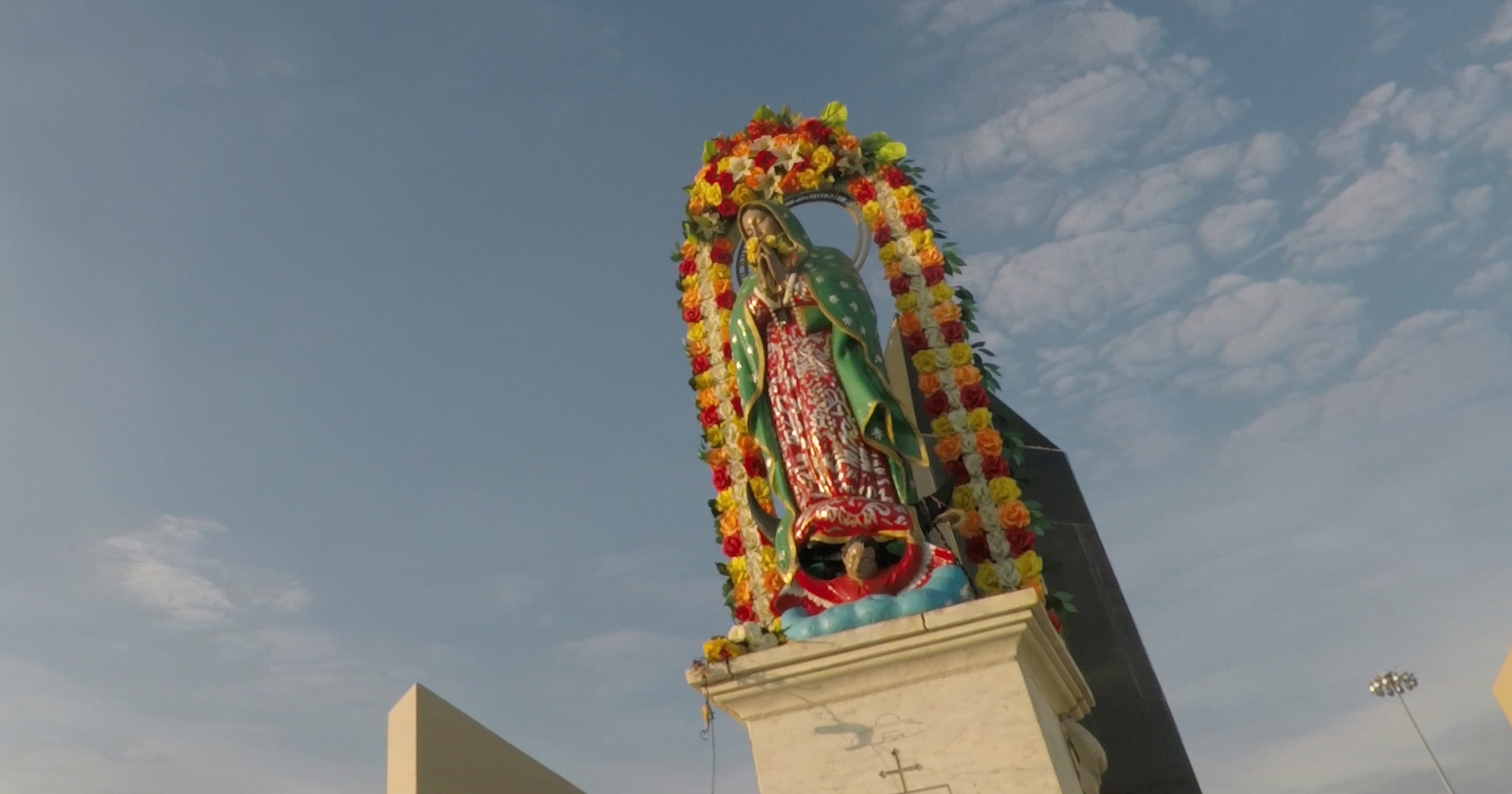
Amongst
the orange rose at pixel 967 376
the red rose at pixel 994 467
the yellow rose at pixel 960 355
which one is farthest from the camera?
the yellow rose at pixel 960 355

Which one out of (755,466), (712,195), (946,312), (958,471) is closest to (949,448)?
(958,471)

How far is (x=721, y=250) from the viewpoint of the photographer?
8344 mm

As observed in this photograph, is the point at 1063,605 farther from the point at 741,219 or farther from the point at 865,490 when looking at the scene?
the point at 741,219

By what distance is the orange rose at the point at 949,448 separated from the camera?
6.71 m

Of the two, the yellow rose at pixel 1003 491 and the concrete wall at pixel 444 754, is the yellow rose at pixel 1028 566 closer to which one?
A: the yellow rose at pixel 1003 491

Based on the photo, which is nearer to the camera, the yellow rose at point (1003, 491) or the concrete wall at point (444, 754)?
the yellow rose at point (1003, 491)

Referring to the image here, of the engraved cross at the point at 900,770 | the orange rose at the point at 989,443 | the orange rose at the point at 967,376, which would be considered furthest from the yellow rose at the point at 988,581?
the engraved cross at the point at 900,770

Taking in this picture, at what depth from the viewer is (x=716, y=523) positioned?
23.7 feet

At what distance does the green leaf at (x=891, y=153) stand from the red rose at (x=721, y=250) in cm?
→ 135

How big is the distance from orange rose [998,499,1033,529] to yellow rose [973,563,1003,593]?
29cm

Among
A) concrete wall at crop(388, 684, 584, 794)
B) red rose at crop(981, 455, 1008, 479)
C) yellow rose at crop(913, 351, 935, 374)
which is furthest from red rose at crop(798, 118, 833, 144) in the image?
concrete wall at crop(388, 684, 584, 794)

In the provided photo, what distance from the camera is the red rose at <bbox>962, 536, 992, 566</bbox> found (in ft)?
20.8

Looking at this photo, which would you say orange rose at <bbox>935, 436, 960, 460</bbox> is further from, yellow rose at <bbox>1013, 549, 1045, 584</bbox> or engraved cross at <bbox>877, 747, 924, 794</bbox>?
engraved cross at <bbox>877, 747, 924, 794</bbox>

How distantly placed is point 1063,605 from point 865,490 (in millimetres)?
1429
